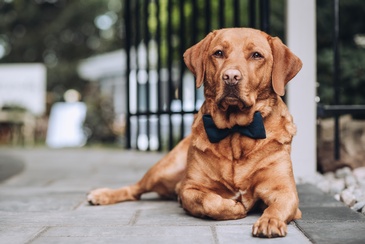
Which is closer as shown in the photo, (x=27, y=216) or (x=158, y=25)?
(x=27, y=216)

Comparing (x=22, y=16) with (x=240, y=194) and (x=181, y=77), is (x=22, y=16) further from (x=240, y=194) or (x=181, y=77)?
(x=240, y=194)

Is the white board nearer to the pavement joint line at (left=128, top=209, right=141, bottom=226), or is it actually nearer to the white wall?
the white wall

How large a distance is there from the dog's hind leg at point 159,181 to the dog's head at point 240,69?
2.37 feet

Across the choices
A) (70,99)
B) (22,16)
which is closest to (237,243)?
(70,99)

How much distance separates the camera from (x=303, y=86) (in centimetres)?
535

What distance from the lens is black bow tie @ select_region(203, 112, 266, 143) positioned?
332cm

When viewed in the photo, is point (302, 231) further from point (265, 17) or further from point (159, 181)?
point (265, 17)

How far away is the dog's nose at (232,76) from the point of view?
10.1 ft

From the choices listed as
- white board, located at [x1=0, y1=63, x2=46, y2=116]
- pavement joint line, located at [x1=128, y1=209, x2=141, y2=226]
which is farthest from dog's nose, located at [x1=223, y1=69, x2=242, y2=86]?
white board, located at [x1=0, y1=63, x2=46, y2=116]

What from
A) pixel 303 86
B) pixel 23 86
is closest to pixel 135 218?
pixel 303 86

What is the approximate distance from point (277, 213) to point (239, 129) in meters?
0.65

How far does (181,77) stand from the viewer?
19.9 feet

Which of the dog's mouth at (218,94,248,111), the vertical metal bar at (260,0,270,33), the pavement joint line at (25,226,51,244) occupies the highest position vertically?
the vertical metal bar at (260,0,270,33)

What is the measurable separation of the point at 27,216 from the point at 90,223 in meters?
0.56
